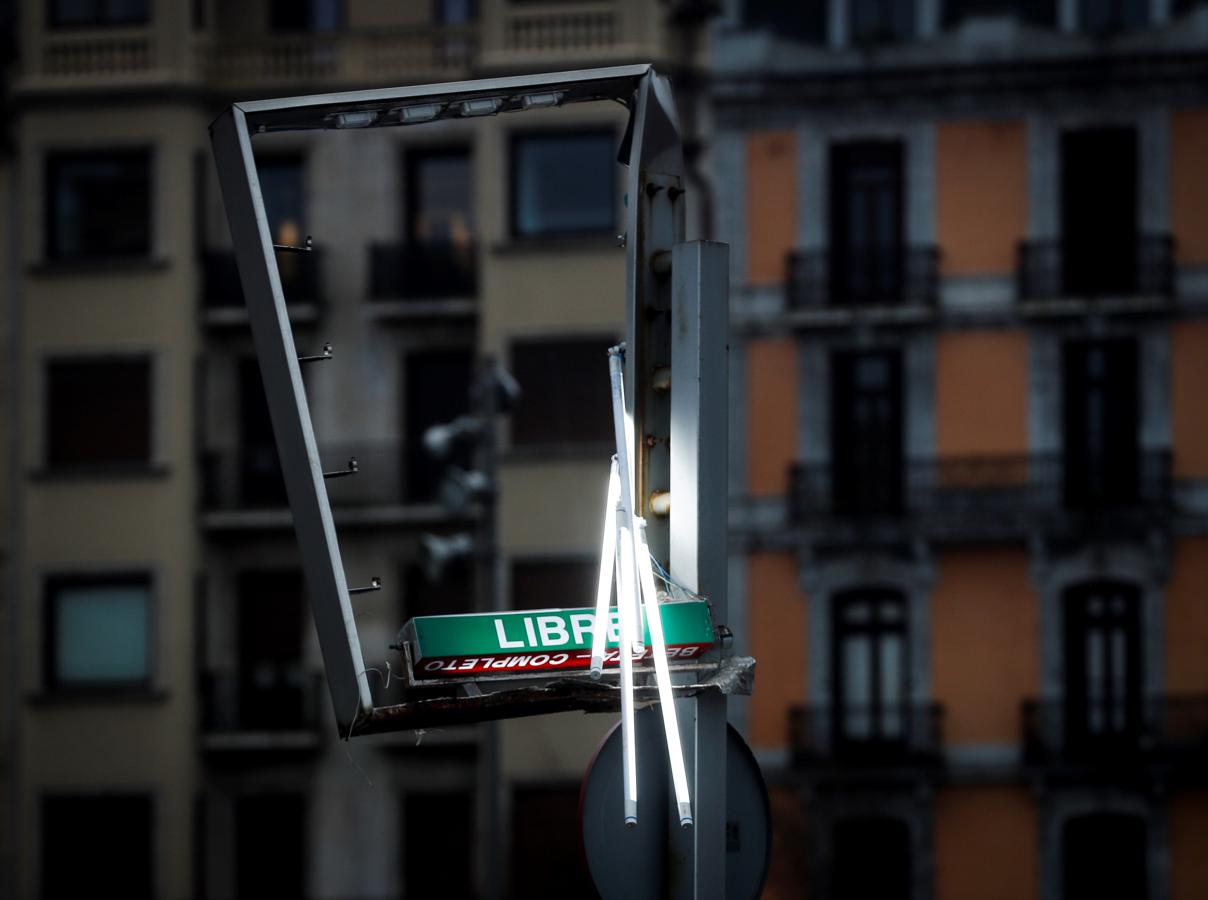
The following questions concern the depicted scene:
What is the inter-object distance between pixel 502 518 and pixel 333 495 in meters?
3.16

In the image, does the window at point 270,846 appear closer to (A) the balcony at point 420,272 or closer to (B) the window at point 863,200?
(A) the balcony at point 420,272

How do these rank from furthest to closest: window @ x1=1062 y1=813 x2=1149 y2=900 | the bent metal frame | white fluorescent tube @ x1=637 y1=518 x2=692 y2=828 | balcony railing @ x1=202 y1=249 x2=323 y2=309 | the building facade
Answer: balcony railing @ x1=202 y1=249 x2=323 y2=309 → the building facade → window @ x1=1062 y1=813 x2=1149 y2=900 → the bent metal frame → white fluorescent tube @ x1=637 y1=518 x2=692 y2=828

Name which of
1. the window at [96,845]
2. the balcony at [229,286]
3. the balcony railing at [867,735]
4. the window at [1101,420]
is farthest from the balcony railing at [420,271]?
the window at [1101,420]

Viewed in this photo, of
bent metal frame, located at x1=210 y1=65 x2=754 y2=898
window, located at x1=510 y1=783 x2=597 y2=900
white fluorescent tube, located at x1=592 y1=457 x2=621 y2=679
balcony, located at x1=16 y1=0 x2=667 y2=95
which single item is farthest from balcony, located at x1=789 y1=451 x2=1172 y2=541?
white fluorescent tube, located at x1=592 y1=457 x2=621 y2=679

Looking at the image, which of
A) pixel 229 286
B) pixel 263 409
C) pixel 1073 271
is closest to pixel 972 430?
pixel 1073 271

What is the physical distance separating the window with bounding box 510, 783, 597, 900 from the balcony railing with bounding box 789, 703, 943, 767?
139 inches

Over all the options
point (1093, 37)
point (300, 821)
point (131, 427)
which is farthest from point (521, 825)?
point (1093, 37)

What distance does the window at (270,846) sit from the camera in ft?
104

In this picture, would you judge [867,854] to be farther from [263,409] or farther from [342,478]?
[263,409]

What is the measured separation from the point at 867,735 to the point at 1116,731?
3741 mm

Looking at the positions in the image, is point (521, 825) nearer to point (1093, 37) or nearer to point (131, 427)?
point (131, 427)

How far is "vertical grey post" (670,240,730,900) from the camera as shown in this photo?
17.5 ft

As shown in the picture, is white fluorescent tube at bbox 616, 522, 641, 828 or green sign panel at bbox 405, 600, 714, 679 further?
green sign panel at bbox 405, 600, 714, 679

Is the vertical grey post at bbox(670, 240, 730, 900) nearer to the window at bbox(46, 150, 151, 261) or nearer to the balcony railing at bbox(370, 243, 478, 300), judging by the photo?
the balcony railing at bbox(370, 243, 478, 300)
